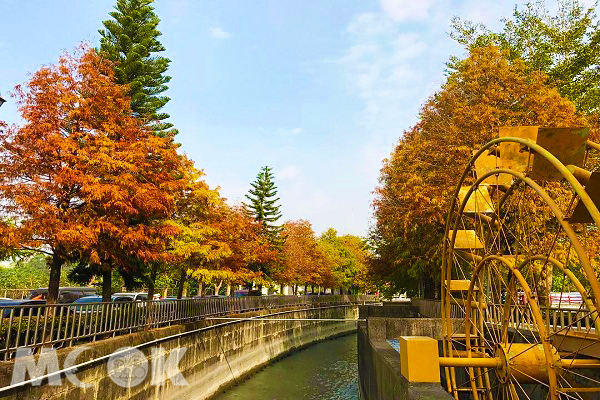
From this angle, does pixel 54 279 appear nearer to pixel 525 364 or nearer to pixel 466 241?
pixel 466 241

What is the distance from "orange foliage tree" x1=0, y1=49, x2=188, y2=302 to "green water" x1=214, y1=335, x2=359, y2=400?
8.36 m

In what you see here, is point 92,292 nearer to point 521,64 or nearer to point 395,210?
point 395,210

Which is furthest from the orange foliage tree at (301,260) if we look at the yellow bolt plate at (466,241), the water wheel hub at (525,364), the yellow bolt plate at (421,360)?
the yellow bolt plate at (421,360)

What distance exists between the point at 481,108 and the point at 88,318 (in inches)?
621

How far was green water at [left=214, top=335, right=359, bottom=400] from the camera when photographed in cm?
1864

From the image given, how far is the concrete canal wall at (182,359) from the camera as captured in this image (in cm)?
911

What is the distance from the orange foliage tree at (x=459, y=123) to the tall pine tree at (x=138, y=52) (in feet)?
44.8

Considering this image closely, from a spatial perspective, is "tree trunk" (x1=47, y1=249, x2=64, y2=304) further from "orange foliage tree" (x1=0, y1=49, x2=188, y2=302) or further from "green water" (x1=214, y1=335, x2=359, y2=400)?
"green water" (x1=214, y1=335, x2=359, y2=400)

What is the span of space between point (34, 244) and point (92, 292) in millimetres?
28841

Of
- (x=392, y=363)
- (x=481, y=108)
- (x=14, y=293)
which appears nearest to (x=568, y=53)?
(x=481, y=108)

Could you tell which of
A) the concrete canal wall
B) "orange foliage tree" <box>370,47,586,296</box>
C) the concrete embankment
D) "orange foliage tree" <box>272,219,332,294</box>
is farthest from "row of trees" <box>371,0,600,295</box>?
"orange foliage tree" <box>272,219,332,294</box>

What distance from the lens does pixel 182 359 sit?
1518 centimetres

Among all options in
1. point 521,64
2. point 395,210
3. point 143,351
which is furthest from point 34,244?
point 521,64

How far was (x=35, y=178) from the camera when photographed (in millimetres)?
11531
